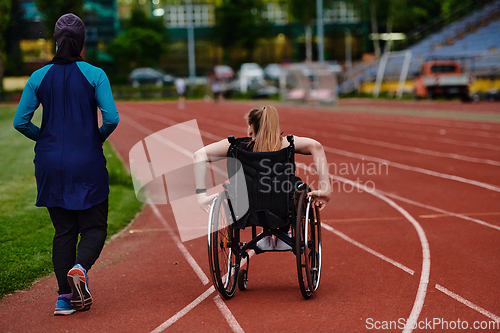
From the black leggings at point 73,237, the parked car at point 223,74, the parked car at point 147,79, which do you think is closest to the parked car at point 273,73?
the parked car at point 223,74

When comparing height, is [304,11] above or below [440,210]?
above

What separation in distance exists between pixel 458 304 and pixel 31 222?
548 centimetres

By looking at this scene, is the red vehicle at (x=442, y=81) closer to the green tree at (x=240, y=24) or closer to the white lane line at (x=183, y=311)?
the white lane line at (x=183, y=311)

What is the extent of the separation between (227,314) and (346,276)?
4.88ft

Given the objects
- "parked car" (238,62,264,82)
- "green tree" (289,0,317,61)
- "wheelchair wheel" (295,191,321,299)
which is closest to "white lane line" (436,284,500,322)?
"wheelchair wheel" (295,191,321,299)

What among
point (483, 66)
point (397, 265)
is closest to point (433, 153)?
point (397, 265)

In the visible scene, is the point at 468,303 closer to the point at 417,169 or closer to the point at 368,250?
the point at 368,250

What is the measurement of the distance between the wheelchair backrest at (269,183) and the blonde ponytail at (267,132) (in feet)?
0.29

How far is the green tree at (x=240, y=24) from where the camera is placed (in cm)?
7150

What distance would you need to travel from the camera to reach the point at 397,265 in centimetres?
626

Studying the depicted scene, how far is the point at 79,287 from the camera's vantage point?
181 inches

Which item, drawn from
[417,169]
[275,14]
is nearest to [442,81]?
[417,169]

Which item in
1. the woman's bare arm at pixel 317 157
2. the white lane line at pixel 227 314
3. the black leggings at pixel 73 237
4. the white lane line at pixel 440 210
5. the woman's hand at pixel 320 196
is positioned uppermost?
the woman's bare arm at pixel 317 157

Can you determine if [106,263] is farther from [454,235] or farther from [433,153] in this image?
[433,153]
